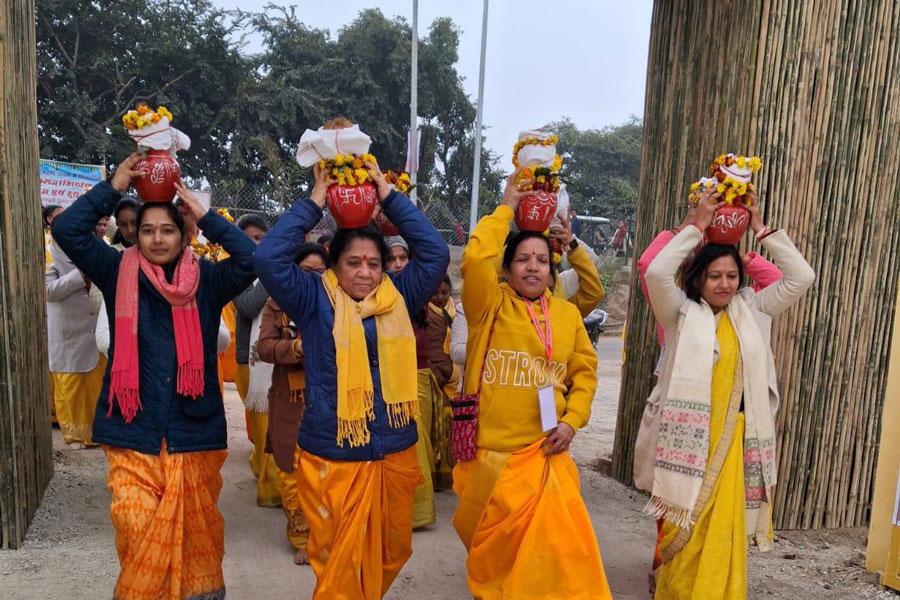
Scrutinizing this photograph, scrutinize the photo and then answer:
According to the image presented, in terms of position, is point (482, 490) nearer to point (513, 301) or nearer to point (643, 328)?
point (513, 301)

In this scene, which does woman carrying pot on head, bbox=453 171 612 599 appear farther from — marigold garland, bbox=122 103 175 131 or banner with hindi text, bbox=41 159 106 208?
banner with hindi text, bbox=41 159 106 208

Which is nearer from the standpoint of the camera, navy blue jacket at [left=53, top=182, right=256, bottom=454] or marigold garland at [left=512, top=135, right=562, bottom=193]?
navy blue jacket at [left=53, top=182, right=256, bottom=454]

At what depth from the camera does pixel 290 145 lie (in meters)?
27.0

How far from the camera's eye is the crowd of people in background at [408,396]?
10.6 ft

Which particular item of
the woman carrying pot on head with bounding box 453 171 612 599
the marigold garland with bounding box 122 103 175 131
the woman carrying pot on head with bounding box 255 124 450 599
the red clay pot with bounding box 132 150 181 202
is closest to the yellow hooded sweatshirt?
the woman carrying pot on head with bounding box 453 171 612 599

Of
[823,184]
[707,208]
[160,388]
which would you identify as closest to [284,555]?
[160,388]

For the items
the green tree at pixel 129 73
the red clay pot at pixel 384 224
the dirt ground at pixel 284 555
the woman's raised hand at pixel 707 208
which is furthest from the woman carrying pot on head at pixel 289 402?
the green tree at pixel 129 73

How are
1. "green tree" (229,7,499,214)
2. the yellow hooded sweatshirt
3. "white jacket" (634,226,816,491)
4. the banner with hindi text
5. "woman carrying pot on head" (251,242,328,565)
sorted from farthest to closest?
"green tree" (229,7,499,214) < the banner with hindi text < "woman carrying pot on head" (251,242,328,565) < "white jacket" (634,226,816,491) < the yellow hooded sweatshirt

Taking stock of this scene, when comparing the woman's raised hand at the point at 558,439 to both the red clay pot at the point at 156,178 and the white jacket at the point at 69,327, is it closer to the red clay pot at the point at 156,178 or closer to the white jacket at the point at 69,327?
the red clay pot at the point at 156,178

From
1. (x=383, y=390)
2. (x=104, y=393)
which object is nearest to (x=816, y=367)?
(x=383, y=390)

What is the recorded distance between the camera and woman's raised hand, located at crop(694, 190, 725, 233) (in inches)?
150

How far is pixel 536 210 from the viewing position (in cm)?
376

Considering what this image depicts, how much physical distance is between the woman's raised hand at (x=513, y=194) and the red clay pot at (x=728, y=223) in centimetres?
97

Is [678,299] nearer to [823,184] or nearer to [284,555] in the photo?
[823,184]
